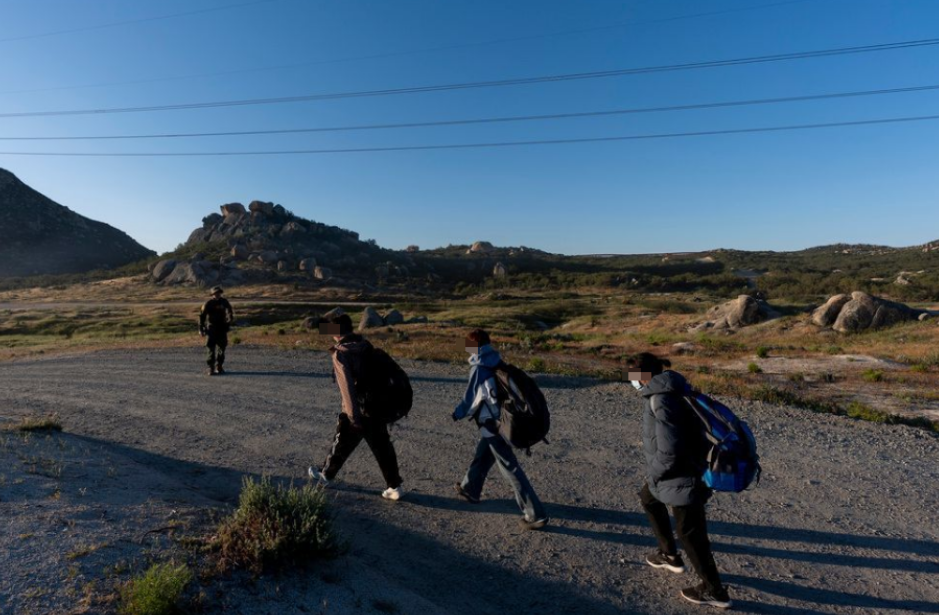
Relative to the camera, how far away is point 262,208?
102375 mm

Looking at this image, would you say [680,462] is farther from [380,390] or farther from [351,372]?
[351,372]

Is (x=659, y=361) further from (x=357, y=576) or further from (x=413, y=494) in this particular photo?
(x=413, y=494)

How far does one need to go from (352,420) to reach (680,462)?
315 cm

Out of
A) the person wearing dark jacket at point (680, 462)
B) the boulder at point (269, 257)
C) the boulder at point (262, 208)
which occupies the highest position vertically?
the boulder at point (262, 208)

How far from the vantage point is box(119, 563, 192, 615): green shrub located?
3.29 meters

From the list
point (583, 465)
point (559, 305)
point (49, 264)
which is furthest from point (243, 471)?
point (49, 264)

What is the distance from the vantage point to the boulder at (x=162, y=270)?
250 feet

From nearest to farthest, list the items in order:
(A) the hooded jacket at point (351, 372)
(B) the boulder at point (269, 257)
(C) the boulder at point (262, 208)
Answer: (A) the hooded jacket at point (351, 372) → (B) the boulder at point (269, 257) → (C) the boulder at point (262, 208)

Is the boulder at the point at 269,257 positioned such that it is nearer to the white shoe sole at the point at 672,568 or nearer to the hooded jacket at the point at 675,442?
the white shoe sole at the point at 672,568

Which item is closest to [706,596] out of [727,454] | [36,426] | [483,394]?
[727,454]

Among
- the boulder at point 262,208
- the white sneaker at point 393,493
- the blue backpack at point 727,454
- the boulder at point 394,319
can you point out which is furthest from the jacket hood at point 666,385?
the boulder at point 262,208

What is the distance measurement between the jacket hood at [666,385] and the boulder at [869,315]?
2594 cm

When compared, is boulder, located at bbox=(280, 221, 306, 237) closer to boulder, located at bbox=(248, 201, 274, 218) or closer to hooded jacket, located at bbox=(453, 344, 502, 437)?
boulder, located at bbox=(248, 201, 274, 218)

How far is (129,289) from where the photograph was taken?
71.3 metres
